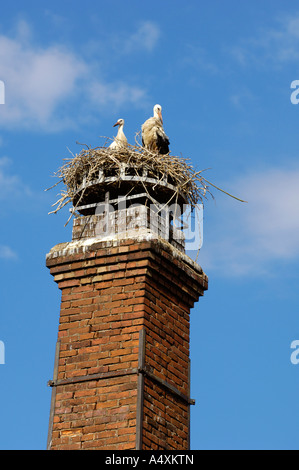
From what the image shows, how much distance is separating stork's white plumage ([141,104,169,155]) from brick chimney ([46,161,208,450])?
88.4 inches

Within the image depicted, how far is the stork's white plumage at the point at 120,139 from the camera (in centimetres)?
1320

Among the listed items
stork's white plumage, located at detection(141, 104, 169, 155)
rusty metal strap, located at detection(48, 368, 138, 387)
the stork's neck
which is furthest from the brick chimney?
the stork's neck

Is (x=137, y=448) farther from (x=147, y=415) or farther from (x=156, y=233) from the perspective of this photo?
(x=156, y=233)

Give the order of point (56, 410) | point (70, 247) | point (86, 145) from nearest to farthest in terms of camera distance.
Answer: point (56, 410), point (70, 247), point (86, 145)

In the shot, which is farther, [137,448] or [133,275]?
[133,275]

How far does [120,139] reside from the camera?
14586 millimetres

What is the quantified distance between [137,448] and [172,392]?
1.11 meters

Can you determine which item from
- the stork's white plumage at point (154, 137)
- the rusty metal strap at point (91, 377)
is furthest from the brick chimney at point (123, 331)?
the stork's white plumage at point (154, 137)

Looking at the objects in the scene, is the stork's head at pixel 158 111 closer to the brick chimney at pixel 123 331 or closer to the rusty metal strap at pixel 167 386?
the brick chimney at pixel 123 331

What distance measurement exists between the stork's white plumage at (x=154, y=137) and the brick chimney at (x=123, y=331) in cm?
224

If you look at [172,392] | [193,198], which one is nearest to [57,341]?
[172,392]

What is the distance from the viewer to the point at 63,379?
456 inches

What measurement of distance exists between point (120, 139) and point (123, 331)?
3.92 m
